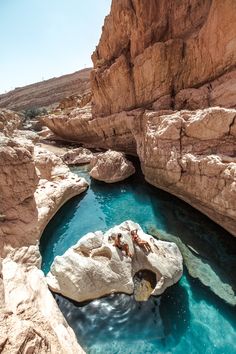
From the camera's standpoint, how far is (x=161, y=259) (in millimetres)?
9125

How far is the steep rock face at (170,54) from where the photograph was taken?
1476cm

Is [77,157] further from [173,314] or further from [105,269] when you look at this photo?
[173,314]

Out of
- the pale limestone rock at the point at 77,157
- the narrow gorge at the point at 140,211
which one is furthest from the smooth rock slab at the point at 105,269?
the pale limestone rock at the point at 77,157

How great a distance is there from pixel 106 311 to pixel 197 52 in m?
17.6

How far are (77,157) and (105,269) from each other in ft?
58.9

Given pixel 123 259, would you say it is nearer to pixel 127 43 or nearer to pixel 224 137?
pixel 224 137

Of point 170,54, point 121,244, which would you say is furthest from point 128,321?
point 170,54

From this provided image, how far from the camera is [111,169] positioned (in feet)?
65.0

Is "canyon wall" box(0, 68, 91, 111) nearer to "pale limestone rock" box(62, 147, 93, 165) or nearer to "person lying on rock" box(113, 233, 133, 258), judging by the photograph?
"pale limestone rock" box(62, 147, 93, 165)

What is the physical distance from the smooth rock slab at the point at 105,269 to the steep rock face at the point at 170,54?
10.3m

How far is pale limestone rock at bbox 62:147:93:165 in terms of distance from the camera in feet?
81.5

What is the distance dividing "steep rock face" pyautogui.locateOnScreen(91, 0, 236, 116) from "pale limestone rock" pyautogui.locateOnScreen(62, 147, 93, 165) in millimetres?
5854

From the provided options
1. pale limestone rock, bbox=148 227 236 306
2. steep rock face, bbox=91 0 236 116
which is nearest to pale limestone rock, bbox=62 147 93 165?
steep rock face, bbox=91 0 236 116

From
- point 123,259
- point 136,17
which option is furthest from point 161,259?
point 136,17
